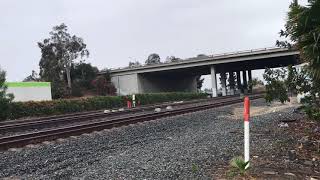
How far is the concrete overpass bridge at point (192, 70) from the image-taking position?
2940 inches

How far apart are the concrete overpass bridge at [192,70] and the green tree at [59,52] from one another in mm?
8233

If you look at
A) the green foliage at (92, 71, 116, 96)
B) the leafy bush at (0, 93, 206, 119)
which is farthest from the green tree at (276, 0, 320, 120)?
the green foliage at (92, 71, 116, 96)

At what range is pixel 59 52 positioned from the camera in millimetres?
91562

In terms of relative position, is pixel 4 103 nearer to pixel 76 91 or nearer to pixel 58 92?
pixel 58 92

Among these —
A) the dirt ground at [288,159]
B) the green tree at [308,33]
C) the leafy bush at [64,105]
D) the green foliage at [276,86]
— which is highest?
the green tree at [308,33]

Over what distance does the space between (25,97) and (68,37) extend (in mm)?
40959

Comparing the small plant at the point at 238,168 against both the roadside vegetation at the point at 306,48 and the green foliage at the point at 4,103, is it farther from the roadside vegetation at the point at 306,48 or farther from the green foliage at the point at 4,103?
the green foliage at the point at 4,103

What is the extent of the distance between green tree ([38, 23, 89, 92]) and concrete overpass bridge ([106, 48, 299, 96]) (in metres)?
8.23

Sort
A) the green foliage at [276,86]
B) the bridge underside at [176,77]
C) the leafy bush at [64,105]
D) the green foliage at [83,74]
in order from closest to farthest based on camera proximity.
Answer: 1. the green foliage at [276,86]
2. the leafy bush at [64,105]
3. the bridge underside at [176,77]
4. the green foliage at [83,74]

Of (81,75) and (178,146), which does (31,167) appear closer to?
(178,146)

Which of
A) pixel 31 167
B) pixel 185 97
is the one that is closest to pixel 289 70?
pixel 31 167

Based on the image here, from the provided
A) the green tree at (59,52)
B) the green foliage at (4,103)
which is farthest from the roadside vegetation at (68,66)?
the green foliage at (4,103)

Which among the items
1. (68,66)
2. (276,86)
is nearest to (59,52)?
(68,66)

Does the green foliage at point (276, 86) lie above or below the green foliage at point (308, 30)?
below
